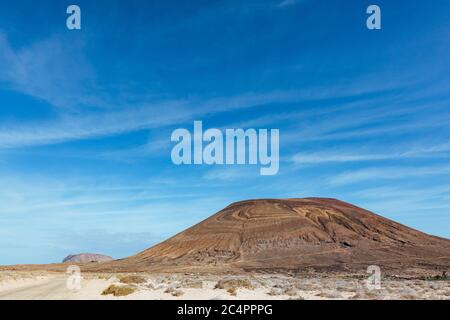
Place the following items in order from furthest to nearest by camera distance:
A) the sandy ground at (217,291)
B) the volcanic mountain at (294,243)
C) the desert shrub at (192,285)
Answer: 1. the volcanic mountain at (294,243)
2. the desert shrub at (192,285)
3. the sandy ground at (217,291)

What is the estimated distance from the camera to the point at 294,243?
120125 mm

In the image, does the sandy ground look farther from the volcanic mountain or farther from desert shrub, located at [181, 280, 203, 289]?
the volcanic mountain

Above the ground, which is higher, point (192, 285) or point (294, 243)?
point (192, 285)

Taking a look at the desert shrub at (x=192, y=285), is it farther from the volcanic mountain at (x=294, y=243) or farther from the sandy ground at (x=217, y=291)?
the volcanic mountain at (x=294, y=243)

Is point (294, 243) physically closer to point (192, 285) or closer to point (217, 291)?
point (192, 285)

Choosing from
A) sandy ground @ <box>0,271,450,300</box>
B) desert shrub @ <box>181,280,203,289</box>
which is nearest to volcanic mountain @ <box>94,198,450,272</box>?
desert shrub @ <box>181,280,203,289</box>

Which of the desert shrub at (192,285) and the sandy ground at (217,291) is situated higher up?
the sandy ground at (217,291)

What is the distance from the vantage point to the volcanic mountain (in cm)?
10525

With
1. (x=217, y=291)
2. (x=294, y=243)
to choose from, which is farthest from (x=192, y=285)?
(x=294, y=243)

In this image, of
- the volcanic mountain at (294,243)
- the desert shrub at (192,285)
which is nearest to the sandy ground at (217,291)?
the desert shrub at (192,285)

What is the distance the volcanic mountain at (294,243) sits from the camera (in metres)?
105
